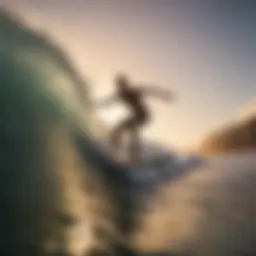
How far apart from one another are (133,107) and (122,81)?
0.08 m

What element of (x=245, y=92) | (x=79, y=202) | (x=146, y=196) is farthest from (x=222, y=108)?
(x=79, y=202)

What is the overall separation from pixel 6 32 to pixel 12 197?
1.46 ft

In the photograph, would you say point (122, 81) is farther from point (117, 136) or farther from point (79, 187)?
point (79, 187)

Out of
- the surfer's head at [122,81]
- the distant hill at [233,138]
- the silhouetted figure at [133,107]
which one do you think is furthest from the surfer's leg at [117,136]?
the distant hill at [233,138]

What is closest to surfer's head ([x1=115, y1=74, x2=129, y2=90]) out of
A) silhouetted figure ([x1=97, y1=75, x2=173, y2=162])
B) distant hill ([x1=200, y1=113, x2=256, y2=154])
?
silhouetted figure ([x1=97, y1=75, x2=173, y2=162])

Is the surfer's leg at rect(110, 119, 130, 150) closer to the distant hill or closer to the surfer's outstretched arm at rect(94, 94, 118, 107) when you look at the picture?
the surfer's outstretched arm at rect(94, 94, 118, 107)

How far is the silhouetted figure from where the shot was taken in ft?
4.20

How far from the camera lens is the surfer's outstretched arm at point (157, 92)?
4.31 ft

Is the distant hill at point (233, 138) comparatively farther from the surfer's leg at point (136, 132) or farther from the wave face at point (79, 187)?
the surfer's leg at point (136, 132)

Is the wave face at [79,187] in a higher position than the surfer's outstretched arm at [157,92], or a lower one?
lower

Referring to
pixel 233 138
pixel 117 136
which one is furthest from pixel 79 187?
pixel 233 138

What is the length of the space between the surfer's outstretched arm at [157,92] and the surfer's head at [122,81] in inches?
1.6

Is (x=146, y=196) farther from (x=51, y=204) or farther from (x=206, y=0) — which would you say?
(x=206, y=0)

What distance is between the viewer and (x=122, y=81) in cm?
132
